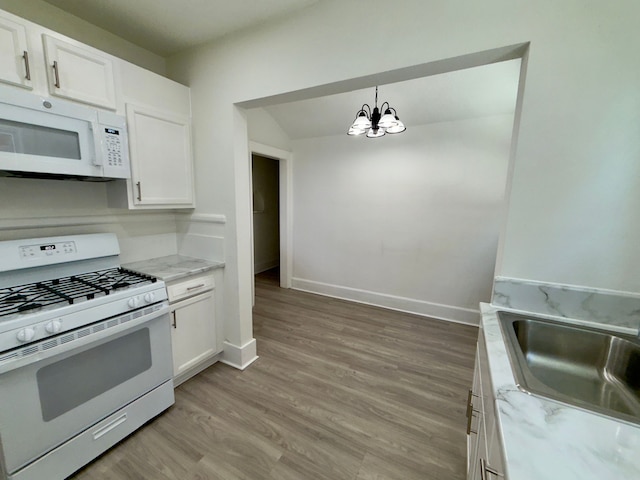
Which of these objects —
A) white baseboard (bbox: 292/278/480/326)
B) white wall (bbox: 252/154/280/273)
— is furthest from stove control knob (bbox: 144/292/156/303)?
white wall (bbox: 252/154/280/273)

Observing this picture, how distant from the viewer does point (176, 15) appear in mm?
1737

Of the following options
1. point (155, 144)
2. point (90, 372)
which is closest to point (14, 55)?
point (155, 144)

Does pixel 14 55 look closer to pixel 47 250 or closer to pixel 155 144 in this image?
pixel 155 144

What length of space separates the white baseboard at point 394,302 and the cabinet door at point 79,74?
3.21 meters

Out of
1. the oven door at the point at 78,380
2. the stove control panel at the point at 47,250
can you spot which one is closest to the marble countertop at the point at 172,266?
the oven door at the point at 78,380

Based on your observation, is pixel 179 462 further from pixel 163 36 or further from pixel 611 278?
pixel 163 36

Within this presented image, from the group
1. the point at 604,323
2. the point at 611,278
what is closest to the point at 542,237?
the point at 611,278

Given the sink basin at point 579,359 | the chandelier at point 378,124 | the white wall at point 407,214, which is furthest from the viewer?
the white wall at point 407,214

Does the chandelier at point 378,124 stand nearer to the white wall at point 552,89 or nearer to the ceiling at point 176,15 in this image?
the white wall at point 552,89

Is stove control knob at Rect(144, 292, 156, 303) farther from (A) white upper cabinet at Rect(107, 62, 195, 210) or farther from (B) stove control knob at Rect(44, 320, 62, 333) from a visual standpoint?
(A) white upper cabinet at Rect(107, 62, 195, 210)

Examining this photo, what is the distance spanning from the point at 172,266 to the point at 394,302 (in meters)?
2.70

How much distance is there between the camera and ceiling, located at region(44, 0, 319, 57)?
1629 mm

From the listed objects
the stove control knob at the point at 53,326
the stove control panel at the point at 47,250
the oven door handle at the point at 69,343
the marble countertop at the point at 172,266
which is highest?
the stove control panel at the point at 47,250

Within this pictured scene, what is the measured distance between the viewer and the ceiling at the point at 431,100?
2336 millimetres
